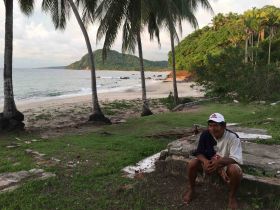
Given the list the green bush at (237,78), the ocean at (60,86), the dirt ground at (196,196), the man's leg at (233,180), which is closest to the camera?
the man's leg at (233,180)

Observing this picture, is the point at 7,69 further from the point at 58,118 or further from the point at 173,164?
the point at 173,164

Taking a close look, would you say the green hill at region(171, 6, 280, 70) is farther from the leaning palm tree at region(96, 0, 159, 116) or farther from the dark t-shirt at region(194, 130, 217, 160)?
the dark t-shirt at region(194, 130, 217, 160)

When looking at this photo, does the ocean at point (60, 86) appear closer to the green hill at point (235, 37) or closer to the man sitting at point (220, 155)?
the green hill at point (235, 37)

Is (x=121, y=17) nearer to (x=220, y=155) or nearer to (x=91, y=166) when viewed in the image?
(x=91, y=166)

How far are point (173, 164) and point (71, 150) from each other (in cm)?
342

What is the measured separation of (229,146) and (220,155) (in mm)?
175

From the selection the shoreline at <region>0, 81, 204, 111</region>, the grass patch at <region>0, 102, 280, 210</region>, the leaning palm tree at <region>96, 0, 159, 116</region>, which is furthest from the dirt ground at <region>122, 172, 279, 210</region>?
the shoreline at <region>0, 81, 204, 111</region>

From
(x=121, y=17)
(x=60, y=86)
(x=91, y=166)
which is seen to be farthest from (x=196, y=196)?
(x=60, y=86)

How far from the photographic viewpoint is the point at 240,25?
51.7m

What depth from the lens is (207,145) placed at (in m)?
5.55

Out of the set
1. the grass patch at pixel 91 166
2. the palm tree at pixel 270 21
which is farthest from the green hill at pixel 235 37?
the grass patch at pixel 91 166

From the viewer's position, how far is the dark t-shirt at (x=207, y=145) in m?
5.52

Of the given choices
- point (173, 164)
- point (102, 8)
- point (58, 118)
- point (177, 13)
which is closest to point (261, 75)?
point (177, 13)

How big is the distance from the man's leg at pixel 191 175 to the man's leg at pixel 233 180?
0.46 metres
